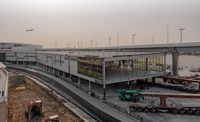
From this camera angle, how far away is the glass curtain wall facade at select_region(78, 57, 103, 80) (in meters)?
25.8

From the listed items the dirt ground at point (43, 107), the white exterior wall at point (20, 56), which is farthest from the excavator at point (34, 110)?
the white exterior wall at point (20, 56)

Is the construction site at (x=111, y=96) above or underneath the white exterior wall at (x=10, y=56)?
underneath

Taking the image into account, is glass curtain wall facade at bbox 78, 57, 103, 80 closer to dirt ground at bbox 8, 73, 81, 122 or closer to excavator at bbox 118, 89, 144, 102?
excavator at bbox 118, 89, 144, 102

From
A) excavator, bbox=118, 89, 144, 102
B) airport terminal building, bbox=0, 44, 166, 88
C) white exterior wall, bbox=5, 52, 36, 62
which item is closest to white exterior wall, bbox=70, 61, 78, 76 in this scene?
airport terminal building, bbox=0, 44, 166, 88

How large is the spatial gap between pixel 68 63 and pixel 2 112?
22541 mm

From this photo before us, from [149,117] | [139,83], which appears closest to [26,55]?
[139,83]

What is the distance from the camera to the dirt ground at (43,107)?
19.1 metres

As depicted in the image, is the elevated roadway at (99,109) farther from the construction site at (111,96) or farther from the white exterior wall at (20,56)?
the white exterior wall at (20,56)

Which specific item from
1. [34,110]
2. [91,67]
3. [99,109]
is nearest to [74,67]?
[91,67]

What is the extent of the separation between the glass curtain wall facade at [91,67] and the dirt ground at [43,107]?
7.73 metres

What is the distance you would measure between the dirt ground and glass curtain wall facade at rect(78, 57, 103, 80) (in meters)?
7.73

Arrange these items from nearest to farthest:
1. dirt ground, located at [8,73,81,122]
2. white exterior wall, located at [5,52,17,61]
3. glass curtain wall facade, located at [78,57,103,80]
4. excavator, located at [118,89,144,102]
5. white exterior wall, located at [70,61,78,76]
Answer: dirt ground, located at [8,73,81,122], excavator, located at [118,89,144,102], glass curtain wall facade, located at [78,57,103,80], white exterior wall, located at [70,61,78,76], white exterior wall, located at [5,52,17,61]

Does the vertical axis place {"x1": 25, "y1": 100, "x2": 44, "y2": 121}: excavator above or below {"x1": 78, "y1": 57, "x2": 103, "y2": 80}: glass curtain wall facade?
below

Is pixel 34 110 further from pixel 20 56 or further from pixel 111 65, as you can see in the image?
pixel 20 56
